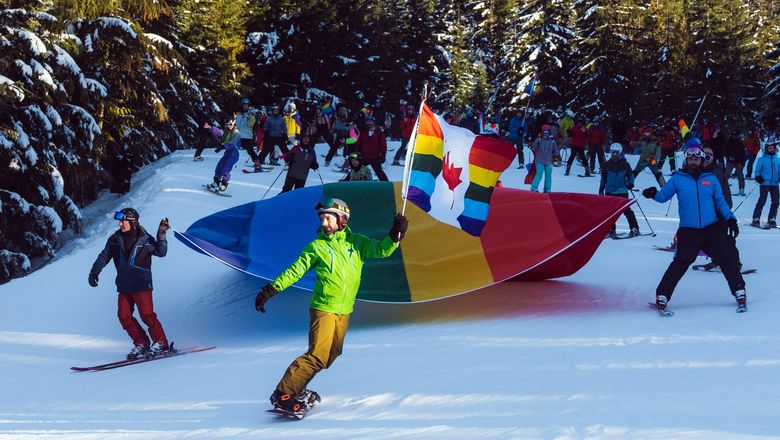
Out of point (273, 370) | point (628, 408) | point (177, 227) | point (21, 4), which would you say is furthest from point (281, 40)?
point (628, 408)

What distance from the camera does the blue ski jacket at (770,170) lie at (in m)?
17.2

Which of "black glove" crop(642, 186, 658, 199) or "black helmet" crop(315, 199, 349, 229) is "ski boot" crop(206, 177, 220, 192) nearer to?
"black glove" crop(642, 186, 658, 199)

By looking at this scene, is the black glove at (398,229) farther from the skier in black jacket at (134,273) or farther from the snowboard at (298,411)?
the skier in black jacket at (134,273)

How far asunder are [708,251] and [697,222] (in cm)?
36

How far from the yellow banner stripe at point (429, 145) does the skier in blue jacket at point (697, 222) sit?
2283 mm

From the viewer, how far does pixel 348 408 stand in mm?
6910

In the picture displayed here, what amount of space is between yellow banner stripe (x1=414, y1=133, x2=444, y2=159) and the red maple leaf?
0.11 metres

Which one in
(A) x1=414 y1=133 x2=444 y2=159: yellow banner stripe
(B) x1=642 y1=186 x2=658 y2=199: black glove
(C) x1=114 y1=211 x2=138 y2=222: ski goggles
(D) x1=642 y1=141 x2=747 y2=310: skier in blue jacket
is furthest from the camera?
(C) x1=114 y1=211 x2=138 y2=222: ski goggles

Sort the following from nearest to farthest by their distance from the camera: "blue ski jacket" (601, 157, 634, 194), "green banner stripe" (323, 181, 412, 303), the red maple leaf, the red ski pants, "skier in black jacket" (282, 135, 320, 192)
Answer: the red maple leaf, the red ski pants, "green banner stripe" (323, 181, 412, 303), "blue ski jacket" (601, 157, 634, 194), "skier in black jacket" (282, 135, 320, 192)

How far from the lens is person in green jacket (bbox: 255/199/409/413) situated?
265 inches

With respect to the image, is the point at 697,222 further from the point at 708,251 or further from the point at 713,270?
the point at 713,270

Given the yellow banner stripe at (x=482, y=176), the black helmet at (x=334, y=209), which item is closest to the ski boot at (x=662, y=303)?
the yellow banner stripe at (x=482, y=176)

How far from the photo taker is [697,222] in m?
9.45

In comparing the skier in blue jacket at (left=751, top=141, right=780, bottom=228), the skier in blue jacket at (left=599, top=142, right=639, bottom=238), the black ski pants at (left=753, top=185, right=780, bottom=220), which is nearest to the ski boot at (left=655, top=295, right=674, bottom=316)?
the skier in blue jacket at (left=599, top=142, right=639, bottom=238)
